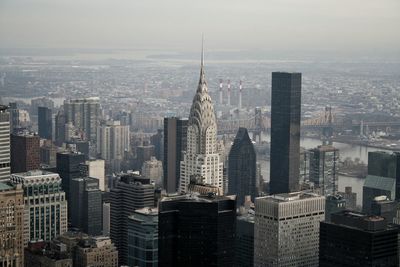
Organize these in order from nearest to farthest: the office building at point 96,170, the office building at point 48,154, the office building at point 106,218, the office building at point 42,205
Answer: the office building at point 42,205
the office building at point 106,218
the office building at point 48,154
the office building at point 96,170

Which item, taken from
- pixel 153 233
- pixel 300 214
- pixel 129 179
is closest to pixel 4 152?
pixel 129 179

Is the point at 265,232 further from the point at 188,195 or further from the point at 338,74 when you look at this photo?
the point at 338,74

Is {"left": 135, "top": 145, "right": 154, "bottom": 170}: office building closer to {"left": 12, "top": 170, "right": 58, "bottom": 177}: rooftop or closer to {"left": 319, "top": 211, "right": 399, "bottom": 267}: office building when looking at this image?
{"left": 12, "top": 170, "right": 58, "bottom": 177}: rooftop

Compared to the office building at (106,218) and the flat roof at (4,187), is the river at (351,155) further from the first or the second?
the flat roof at (4,187)

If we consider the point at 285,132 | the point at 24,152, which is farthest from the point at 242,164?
the point at 24,152

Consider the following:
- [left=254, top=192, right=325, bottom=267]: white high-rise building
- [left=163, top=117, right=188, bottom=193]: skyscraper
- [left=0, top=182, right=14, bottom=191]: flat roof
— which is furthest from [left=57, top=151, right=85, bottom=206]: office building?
[left=254, top=192, right=325, bottom=267]: white high-rise building

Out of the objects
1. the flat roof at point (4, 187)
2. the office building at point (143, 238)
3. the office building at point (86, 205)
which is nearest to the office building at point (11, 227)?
the flat roof at point (4, 187)

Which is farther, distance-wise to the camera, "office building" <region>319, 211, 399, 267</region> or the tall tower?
the tall tower
